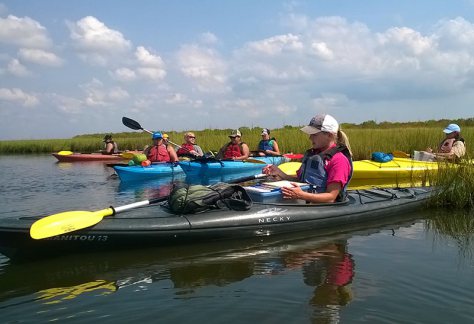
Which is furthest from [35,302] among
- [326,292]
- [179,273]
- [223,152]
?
[223,152]

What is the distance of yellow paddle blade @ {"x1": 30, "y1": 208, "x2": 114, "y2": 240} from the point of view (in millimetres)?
4223

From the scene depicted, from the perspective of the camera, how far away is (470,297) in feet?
11.8

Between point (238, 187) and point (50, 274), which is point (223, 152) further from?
point (50, 274)

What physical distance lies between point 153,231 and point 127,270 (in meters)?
0.52

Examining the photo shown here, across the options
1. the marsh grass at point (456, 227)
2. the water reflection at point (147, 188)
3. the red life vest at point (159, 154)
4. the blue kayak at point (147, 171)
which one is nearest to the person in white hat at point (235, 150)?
the blue kayak at point (147, 171)

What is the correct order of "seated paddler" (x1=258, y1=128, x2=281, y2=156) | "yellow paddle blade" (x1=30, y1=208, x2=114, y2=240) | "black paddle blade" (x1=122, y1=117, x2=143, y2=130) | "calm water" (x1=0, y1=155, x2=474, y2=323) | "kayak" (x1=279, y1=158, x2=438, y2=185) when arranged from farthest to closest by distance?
1. "seated paddler" (x1=258, y1=128, x2=281, y2=156)
2. "black paddle blade" (x1=122, y1=117, x2=143, y2=130)
3. "kayak" (x1=279, y1=158, x2=438, y2=185)
4. "yellow paddle blade" (x1=30, y1=208, x2=114, y2=240)
5. "calm water" (x1=0, y1=155, x2=474, y2=323)

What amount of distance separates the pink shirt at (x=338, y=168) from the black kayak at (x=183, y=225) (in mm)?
492

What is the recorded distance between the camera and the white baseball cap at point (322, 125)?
17.0ft

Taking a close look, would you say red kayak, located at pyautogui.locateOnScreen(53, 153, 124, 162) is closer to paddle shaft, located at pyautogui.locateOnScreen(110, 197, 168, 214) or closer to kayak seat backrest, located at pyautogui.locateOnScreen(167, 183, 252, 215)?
paddle shaft, located at pyautogui.locateOnScreen(110, 197, 168, 214)

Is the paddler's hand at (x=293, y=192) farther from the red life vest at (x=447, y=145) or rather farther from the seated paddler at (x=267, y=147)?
the seated paddler at (x=267, y=147)

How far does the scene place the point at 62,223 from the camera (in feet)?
14.3

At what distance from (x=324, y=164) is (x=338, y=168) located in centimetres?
20

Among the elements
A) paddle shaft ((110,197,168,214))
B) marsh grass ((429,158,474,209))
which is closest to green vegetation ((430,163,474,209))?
marsh grass ((429,158,474,209))

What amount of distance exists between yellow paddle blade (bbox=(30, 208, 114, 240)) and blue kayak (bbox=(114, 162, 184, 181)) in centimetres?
698
